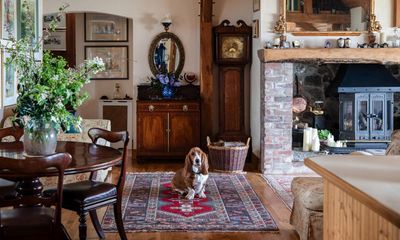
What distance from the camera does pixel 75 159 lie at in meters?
3.17

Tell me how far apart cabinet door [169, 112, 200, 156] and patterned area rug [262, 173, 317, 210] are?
55.9 inches

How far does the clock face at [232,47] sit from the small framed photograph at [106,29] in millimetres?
2173

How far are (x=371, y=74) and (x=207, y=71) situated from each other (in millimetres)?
2241

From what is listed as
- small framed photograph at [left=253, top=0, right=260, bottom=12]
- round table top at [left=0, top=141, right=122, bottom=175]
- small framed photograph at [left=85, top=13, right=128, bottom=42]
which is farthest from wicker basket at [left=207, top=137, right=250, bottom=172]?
small framed photograph at [left=85, top=13, right=128, bottom=42]

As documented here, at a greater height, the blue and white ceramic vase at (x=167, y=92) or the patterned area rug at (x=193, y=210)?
the blue and white ceramic vase at (x=167, y=92)

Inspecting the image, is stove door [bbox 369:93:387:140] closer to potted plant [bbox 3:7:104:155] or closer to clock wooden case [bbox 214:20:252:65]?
clock wooden case [bbox 214:20:252:65]

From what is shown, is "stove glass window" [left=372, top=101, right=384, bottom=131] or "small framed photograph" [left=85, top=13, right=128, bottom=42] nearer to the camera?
"stove glass window" [left=372, top=101, right=384, bottom=131]

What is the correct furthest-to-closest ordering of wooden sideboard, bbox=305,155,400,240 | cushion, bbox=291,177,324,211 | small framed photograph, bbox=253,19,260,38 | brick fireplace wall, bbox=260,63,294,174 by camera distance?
small framed photograph, bbox=253,19,260,38 < brick fireplace wall, bbox=260,63,294,174 < cushion, bbox=291,177,324,211 < wooden sideboard, bbox=305,155,400,240

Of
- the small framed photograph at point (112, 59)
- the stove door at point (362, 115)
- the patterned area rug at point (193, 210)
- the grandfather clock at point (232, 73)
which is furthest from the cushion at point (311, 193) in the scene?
the small framed photograph at point (112, 59)

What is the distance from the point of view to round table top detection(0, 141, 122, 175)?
2953 mm

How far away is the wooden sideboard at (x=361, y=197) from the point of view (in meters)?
1.46

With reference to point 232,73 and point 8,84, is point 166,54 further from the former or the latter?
point 8,84

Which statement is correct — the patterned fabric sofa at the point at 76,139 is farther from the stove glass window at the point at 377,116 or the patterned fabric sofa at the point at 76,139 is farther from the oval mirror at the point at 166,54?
the stove glass window at the point at 377,116

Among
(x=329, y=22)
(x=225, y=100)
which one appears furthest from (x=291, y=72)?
(x=225, y=100)
